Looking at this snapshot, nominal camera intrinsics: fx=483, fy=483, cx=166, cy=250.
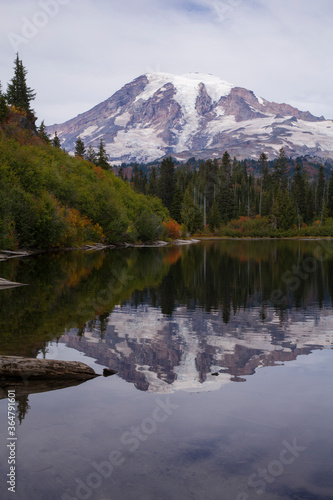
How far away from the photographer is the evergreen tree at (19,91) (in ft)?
361

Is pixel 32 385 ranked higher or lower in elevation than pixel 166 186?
lower

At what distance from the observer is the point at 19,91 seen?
368 ft

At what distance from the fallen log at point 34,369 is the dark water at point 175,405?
0.32 metres

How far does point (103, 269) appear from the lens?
4397cm

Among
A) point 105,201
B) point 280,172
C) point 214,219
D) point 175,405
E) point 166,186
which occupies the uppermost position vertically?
point 280,172

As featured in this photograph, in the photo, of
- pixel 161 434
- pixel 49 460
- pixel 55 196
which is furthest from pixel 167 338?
pixel 55 196

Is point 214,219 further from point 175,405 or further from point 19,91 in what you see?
point 175,405

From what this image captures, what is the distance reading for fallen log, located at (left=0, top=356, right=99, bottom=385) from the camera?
40.6 ft

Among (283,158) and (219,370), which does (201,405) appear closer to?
(219,370)

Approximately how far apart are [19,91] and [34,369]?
112 m

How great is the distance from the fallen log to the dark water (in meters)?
0.32

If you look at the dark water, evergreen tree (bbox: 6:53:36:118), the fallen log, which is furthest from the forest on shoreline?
the fallen log

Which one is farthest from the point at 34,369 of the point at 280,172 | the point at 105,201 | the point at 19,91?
the point at 280,172

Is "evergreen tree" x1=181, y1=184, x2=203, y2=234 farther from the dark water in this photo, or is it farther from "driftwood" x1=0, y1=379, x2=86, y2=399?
"driftwood" x1=0, y1=379, x2=86, y2=399
